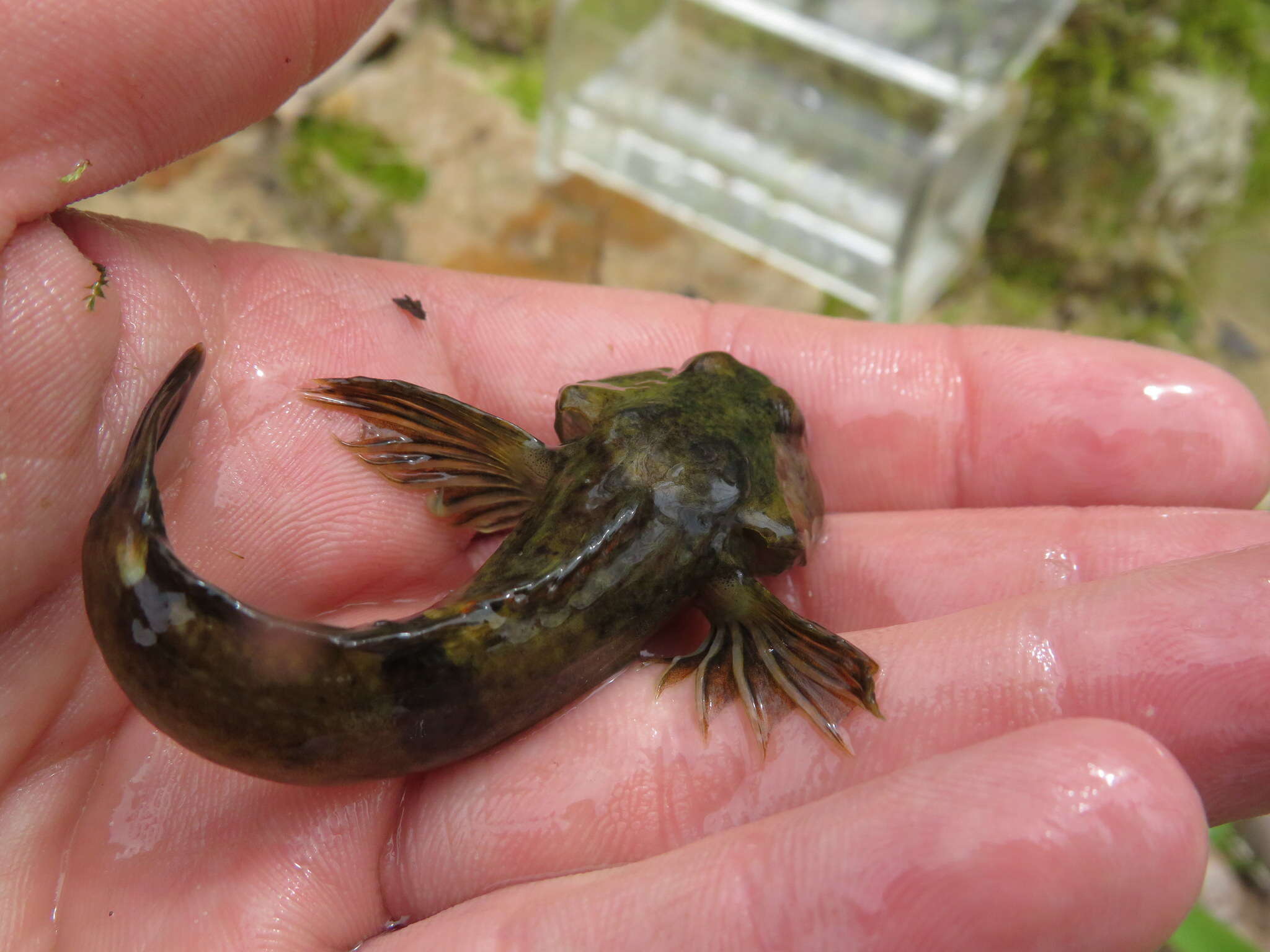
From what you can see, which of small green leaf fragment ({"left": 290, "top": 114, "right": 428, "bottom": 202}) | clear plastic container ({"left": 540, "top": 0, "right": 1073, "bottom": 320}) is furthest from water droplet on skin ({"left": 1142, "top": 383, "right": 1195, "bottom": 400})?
small green leaf fragment ({"left": 290, "top": 114, "right": 428, "bottom": 202})

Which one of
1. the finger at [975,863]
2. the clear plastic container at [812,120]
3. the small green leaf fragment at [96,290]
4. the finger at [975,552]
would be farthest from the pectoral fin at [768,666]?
the clear plastic container at [812,120]

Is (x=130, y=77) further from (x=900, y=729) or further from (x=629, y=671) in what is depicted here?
(x=900, y=729)

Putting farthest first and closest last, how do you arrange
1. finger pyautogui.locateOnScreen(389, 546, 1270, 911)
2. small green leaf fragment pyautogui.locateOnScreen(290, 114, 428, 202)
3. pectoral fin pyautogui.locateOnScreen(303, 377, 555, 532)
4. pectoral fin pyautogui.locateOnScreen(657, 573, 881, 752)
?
small green leaf fragment pyautogui.locateOnScreen(290, 114, 428, 202), pectoral fin pyautogui.locateOnScreen(303, 377, 555, 532), pectoral fin pyautogui.locateOnScreen(657, 573, 881, 752), finger pyautogui.locateOnScreen(389, 546, 1270, 911)

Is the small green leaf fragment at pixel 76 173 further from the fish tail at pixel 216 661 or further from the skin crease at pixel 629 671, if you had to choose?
the fish tail at pixel 216 661

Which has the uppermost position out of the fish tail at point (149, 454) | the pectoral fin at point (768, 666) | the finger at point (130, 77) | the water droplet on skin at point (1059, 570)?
the finger at point (130, 77)

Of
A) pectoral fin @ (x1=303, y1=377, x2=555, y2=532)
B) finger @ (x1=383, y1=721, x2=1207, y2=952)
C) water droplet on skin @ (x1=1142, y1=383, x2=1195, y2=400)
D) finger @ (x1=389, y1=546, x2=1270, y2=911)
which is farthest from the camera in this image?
water droplet on skin @ (x1=1142, y1=383, x2=1195, y2=400)

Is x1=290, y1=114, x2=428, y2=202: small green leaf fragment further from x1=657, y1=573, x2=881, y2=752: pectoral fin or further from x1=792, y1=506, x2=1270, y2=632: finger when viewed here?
x1=657, y1=573, x2=881, y2=752: pectoral fin
